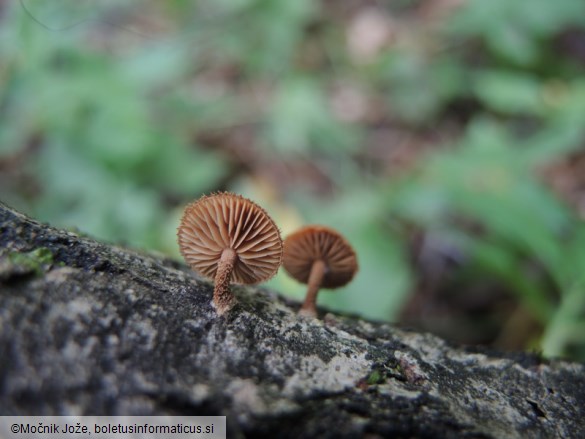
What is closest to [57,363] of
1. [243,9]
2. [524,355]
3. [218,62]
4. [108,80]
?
[524,355]

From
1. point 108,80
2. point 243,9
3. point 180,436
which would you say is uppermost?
point 243,9

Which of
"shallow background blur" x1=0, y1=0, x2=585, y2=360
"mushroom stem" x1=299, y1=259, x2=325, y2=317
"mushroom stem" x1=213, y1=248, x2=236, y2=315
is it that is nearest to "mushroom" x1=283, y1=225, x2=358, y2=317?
"mushroom stem" x1=299, y1=259, x2=325, y2=317

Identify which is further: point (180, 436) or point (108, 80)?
point (108, 80)

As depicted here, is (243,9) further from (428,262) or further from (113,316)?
(113,316)

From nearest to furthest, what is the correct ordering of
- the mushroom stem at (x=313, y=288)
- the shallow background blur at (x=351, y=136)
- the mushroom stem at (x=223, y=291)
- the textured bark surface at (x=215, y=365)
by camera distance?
the textured bark surface at (x=215, y=365)
the mushroom stem at (x=223, y=291)
the mushroom stem at (x=313, y=288)
the shallow background blur at (x=351, y=136)

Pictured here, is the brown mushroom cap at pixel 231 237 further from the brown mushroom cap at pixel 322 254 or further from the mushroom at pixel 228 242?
the brown mushroom cap at pixel 322 254

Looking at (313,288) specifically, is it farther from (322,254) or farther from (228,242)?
(228,242)

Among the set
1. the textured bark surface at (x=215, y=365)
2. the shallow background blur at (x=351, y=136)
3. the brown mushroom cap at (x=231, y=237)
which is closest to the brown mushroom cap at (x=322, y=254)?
the brown mushroom cap at (x=231, y=237)
